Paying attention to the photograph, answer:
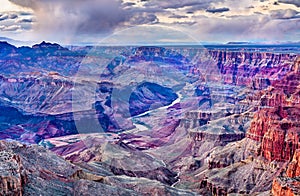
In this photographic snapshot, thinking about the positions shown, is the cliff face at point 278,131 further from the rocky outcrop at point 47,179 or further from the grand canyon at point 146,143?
the rocky outcrop at point 47,179

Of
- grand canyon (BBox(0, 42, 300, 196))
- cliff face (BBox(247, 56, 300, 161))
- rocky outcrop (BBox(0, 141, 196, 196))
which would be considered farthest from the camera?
cliff face (BBox(247, 56, 300, 161))

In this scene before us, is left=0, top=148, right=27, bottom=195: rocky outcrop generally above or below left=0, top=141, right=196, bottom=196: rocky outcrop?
above

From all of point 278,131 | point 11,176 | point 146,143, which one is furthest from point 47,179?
point 146,143

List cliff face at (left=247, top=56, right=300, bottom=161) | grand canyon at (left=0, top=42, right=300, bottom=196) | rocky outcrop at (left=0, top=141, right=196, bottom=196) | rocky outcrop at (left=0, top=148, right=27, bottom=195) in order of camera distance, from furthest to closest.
Result: cliff face at (left=247, top=56, right=300, bottom=161) → grand canyon at (left=0, top=42, right=300, bottom=196) → rocky outcrop at (left=0, top=141, right=196, bottom=196) → rocky outcrop at (left=0, top=148, right=27, bottom=195)

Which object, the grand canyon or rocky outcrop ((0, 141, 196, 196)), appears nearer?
rocky outcrop ((0, 141, 196, 196))

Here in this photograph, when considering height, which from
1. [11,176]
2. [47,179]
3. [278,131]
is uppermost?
[11,176]

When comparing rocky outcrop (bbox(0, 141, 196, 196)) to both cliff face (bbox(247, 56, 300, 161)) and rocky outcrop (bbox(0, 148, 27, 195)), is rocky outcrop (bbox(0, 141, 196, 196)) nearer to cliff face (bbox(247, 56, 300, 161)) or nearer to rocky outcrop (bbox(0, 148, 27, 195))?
rocky outcrop (bbox(0, 148, 27, 195))

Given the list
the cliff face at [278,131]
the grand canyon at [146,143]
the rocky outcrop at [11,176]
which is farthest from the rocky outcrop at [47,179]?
the cliff face at [278,131]

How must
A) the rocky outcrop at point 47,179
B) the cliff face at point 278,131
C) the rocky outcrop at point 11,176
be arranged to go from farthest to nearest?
the cliff face at point 278,131
the rocky outcrop at point 47,179
the rocky outcrop at point 11,176

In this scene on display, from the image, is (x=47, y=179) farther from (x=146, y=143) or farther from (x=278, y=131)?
(x=146, y=143)

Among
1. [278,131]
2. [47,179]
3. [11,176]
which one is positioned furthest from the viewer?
[278,131]

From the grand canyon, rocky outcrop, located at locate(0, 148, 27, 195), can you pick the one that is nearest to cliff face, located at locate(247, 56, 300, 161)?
the grand canyon

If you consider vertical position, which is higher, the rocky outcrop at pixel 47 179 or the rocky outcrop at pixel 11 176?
the rocky outcrop at pixel 11 176
